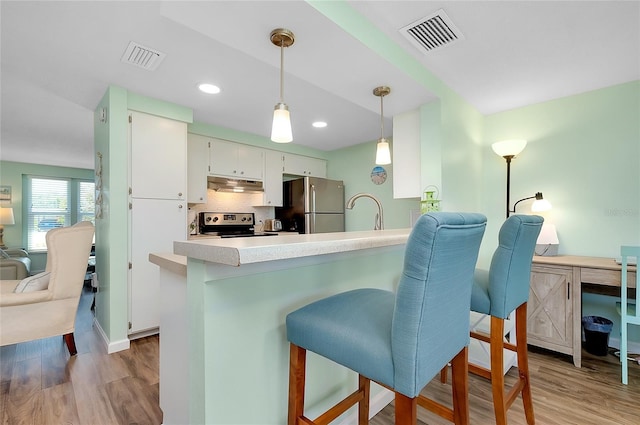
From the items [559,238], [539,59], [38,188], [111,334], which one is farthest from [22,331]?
[38,188]

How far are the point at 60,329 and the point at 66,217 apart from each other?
519cm

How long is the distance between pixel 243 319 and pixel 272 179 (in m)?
3.21

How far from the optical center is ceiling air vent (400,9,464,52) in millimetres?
1642

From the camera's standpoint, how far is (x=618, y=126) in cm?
244

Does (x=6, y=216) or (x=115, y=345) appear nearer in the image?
(x=115, y=345)

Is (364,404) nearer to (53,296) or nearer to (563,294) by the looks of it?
(563,294)

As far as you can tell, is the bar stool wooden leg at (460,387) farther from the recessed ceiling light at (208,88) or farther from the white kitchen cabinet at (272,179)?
the white kitchen cabinet at (272,179)

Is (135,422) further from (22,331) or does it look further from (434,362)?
(434,362)

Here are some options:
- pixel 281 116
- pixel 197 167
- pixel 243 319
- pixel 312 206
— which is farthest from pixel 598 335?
pixel 197 167

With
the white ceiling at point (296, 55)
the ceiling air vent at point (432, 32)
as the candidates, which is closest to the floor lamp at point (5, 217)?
the white ceiling at point (296, 55)

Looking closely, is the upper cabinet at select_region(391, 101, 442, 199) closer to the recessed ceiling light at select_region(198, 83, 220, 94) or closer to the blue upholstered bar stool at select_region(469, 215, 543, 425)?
the blue upholstered bar stool at select_region(469, 215, 543, 425)

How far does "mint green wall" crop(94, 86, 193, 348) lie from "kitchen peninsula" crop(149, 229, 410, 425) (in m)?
1.42

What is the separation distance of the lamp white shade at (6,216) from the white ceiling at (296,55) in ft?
10.5

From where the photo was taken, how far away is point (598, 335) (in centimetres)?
226
